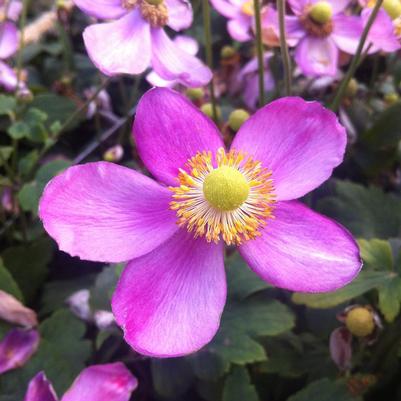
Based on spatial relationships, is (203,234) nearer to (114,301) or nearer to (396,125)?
(114,301)

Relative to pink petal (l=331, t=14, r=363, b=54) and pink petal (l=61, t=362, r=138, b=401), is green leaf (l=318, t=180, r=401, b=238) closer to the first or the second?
pink petal (l=331, t=14, r=363, b=54)

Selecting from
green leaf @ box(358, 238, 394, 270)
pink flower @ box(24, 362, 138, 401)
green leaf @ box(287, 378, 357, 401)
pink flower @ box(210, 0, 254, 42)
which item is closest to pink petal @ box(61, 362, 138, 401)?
pink flower @ box(24, 362, 138, 401)

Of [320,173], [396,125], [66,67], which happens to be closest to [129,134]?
[66,67]

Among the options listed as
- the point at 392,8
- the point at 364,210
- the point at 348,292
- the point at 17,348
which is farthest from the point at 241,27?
the point at 17,348

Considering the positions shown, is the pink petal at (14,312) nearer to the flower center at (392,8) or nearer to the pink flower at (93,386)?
the pink flower at (93,386)

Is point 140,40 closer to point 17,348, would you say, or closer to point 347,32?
point 347,32

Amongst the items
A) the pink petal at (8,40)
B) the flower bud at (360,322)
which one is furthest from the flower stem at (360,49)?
the pink petal at (8,40)

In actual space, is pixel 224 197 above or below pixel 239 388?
above
